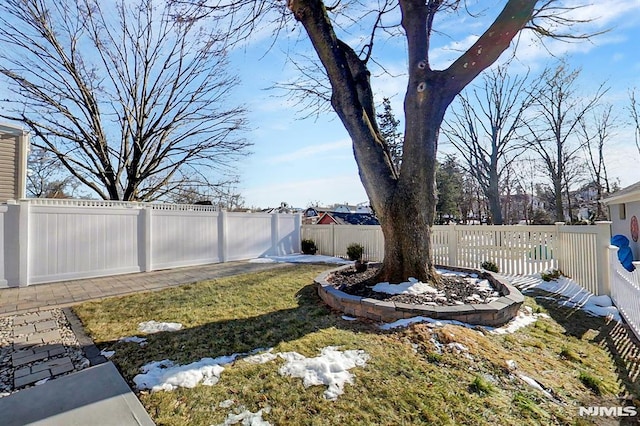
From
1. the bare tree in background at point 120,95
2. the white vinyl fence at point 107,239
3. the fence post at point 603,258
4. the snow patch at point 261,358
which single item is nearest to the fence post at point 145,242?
the white vinyl fence at point 107,239

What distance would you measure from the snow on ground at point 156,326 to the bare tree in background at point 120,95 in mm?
8138

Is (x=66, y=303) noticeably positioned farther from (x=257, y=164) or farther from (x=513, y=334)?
(x=257, y=164)

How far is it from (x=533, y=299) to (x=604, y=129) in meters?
21.4

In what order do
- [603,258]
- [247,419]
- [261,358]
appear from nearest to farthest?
1. [247,419]
2. [261,358]
3. [603,258]

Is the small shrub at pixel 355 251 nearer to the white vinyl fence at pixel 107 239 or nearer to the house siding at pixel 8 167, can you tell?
the white vinyl fence at pixel 107 239

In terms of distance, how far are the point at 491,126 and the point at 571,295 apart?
1563 cm

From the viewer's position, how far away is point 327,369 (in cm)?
Answer: 246

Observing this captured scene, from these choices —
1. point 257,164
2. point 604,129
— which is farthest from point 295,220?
point 604,129

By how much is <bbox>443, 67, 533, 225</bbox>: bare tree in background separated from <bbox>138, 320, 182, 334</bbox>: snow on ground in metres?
17.6

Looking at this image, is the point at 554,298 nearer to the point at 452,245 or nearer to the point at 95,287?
the point at 452,245

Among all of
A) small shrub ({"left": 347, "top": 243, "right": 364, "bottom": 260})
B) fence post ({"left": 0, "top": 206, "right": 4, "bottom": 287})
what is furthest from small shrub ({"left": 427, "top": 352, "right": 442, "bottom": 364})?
fence post ({"left": 0, "top": 206, "right": 4, "bottom": 287})

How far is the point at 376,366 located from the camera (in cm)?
253

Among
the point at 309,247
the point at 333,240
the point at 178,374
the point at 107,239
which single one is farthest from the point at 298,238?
the point at 178,374

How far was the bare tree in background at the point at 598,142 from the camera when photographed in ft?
61.0
